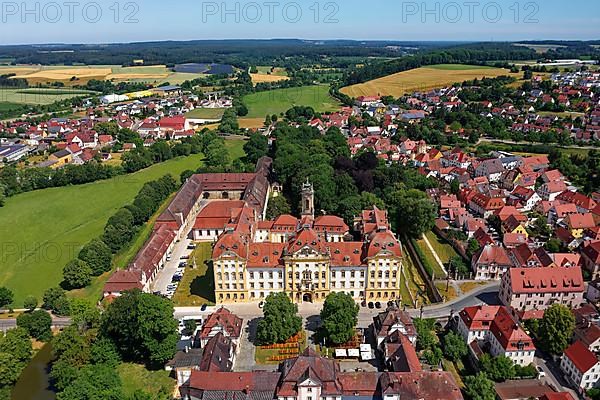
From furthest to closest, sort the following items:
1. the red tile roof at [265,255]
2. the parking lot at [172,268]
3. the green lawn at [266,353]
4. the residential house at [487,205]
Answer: the residential house at [487,205] < the parking lot at [172,268] < the red tile roof at [265,255] < the green lawn at [266,353]

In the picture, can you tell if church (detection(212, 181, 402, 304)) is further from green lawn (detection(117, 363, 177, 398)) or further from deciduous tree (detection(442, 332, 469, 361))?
green lawn (detection(117, 363, 177, 398))

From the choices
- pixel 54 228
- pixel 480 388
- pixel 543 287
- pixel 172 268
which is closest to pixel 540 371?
pixel 480 388

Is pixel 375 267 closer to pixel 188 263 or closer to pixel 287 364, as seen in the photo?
pixel 287 364

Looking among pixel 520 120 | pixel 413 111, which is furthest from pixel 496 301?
pixel 413 111

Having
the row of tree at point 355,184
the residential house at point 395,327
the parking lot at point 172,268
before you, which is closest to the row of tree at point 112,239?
the parking lot at point 172,268

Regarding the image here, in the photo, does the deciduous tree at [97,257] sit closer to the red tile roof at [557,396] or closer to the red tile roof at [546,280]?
the red tile roof at [546,280]

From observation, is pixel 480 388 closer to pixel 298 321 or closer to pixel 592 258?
pixel 298 321
